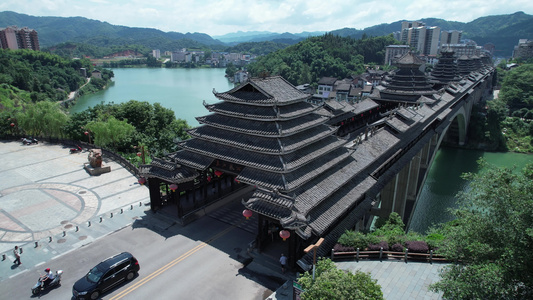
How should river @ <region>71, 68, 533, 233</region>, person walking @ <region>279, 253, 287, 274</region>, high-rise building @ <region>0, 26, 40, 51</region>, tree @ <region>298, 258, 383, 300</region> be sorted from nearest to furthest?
tree @ <region>298, 258, 383, 300</region> < person walking @ <region>279, 253, 287, 274</region> < river @ <region>71, 68, 533, 233</region> < high-rise building @ <region>0, 26, 40, 51</region>

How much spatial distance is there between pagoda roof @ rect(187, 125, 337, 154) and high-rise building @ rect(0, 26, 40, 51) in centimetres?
16938

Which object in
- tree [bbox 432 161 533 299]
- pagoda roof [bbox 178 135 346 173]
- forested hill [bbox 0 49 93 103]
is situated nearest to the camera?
tree [bbox 432 161 533 299]

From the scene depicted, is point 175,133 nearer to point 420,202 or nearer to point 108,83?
point 420,202

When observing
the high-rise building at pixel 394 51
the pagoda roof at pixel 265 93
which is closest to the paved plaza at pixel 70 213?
the pagoda roof at pixel 265 93

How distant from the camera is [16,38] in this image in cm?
15238

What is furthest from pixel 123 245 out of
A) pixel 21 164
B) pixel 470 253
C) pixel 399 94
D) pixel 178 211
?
pixel 399 94

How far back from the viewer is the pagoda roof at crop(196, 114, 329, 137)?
67.5ft

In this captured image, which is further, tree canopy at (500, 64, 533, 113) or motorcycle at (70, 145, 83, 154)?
tree canopy at (500, 64, 533, 113)

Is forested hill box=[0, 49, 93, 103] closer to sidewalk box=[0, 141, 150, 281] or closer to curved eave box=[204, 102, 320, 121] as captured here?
sidewalk box=[0, 141, 150, 281]

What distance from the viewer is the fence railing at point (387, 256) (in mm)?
17641

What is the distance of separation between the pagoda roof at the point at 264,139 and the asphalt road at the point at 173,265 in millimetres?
6095

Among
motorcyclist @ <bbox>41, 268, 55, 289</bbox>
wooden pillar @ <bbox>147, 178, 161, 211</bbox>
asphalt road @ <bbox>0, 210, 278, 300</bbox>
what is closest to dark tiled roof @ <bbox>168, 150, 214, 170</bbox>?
wooden pillar @ <bbox>147, 178, 161, 211</bbox>

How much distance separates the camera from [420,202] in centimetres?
4228

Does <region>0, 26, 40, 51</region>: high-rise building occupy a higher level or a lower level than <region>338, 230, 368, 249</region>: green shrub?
higher
